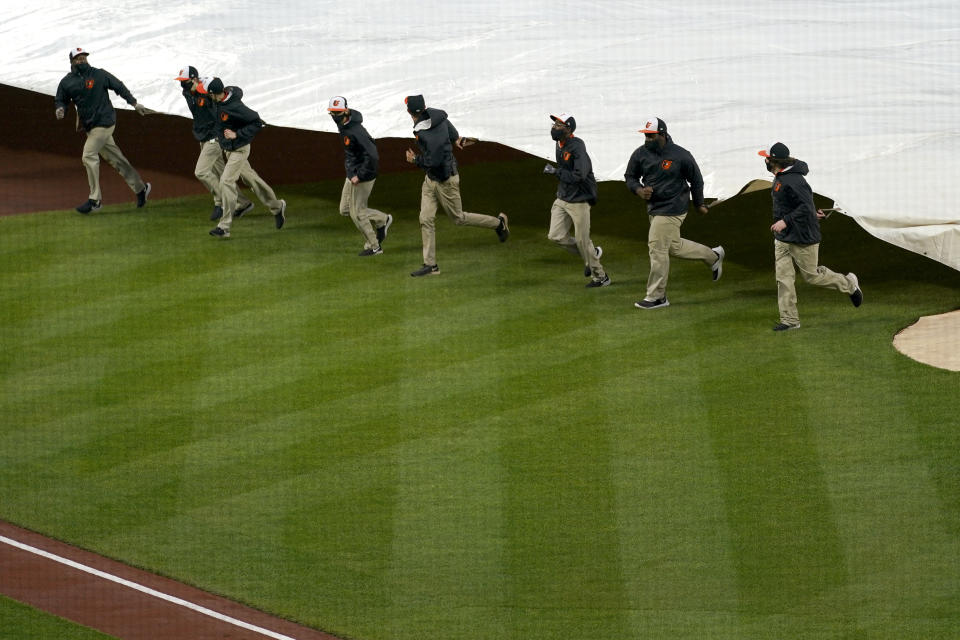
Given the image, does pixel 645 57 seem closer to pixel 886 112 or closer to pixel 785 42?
pixel 785 42

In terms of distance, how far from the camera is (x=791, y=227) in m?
15.7

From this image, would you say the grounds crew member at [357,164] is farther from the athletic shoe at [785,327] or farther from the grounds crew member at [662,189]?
the athletic shoe at [785,327]

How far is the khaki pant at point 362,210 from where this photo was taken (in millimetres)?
18922

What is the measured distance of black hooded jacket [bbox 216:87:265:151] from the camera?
1970cm

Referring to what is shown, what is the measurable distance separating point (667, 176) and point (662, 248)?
0.85m

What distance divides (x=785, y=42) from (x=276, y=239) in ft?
27.5

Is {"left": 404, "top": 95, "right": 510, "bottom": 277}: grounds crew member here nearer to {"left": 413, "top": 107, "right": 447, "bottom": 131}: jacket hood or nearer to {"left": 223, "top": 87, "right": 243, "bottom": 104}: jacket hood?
{"left": 413, "top": 107, "right": 447, "bottom": 131}: jacket hood

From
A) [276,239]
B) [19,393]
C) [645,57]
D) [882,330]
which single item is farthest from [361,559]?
[645,57]

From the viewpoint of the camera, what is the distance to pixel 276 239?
66.7 feet

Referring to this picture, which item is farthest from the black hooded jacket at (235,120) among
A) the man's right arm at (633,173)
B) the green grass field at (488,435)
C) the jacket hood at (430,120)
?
the man's right arm at (633,173)

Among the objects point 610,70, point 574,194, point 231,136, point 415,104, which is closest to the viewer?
point 574,194

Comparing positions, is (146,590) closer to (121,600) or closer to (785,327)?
(121,600)

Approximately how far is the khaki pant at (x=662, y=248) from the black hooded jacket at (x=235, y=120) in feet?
20.4

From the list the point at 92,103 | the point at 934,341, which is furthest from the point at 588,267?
the point at 92,103
